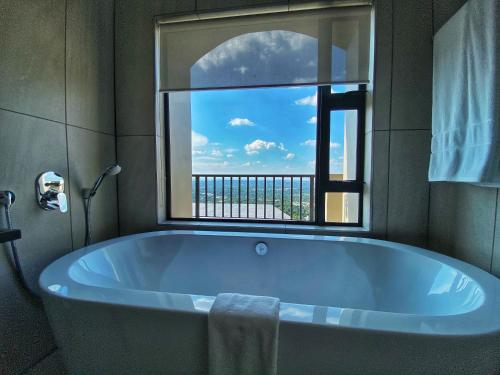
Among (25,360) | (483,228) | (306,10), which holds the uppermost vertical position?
(306,10)

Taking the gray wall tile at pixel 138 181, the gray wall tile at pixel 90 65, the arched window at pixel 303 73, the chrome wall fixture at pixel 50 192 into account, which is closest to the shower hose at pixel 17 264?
the chrome wall fixture at pixel 50 192

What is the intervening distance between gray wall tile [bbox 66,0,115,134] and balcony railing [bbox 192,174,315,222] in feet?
5.93

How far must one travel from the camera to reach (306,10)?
1486 millimetres

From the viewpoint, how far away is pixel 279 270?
1.41 m

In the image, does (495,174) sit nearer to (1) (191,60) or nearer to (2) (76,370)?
(2) (76,370)

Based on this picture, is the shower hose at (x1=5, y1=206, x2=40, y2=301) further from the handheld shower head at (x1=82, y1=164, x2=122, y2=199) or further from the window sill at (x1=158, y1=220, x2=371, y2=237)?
the window sill at (x1=158, y1=220, x2=371, y2=237)

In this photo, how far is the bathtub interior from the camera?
1147mm

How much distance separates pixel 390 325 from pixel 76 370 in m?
0.94

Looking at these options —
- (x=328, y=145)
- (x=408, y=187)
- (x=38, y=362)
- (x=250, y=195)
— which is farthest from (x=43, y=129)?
(x=250, y=195)

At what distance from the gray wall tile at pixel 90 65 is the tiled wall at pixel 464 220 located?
2016 mm

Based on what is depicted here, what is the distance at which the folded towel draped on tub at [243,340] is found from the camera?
60 cm

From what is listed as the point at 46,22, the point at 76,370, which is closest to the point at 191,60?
the point at 46,22

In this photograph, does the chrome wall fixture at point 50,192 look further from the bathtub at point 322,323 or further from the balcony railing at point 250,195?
the balcony railing at point 250,195

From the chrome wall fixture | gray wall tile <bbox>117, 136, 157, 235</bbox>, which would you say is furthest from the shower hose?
gray wall tile <bbox>117, 136, 157, 235</bbox>
